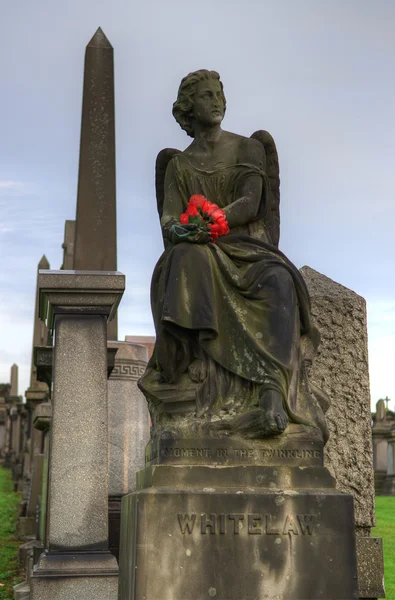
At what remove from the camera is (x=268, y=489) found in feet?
17.1

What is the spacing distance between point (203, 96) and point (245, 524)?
2.90m

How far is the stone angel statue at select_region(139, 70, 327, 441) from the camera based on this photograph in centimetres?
541

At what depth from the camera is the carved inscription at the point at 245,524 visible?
508 cm

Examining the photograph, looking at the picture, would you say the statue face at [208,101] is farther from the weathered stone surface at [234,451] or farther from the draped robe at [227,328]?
the weathered stone surface at [234,451]

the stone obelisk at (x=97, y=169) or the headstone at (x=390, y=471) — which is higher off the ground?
the stone obelisk at (x=97, y=169)

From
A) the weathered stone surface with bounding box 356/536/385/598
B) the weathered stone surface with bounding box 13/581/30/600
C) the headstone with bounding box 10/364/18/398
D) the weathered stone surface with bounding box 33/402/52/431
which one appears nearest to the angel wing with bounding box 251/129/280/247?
the weathered stone surface with bounding box 356/536/385/598

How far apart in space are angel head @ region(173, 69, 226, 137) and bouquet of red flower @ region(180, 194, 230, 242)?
0.79 meters

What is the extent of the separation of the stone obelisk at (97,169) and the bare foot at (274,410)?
325 inches

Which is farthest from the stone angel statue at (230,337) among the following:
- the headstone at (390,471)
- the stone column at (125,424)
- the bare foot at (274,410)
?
the headstone at (390,471)

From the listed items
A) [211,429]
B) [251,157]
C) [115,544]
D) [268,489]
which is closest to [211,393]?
[211,429]

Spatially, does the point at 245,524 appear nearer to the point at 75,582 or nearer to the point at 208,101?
the point at 75,582

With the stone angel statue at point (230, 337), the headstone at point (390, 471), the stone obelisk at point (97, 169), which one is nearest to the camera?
the stone angel statue at point (230, 337)

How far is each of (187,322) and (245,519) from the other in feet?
3.96

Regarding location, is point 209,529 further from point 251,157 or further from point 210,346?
point 251,157
